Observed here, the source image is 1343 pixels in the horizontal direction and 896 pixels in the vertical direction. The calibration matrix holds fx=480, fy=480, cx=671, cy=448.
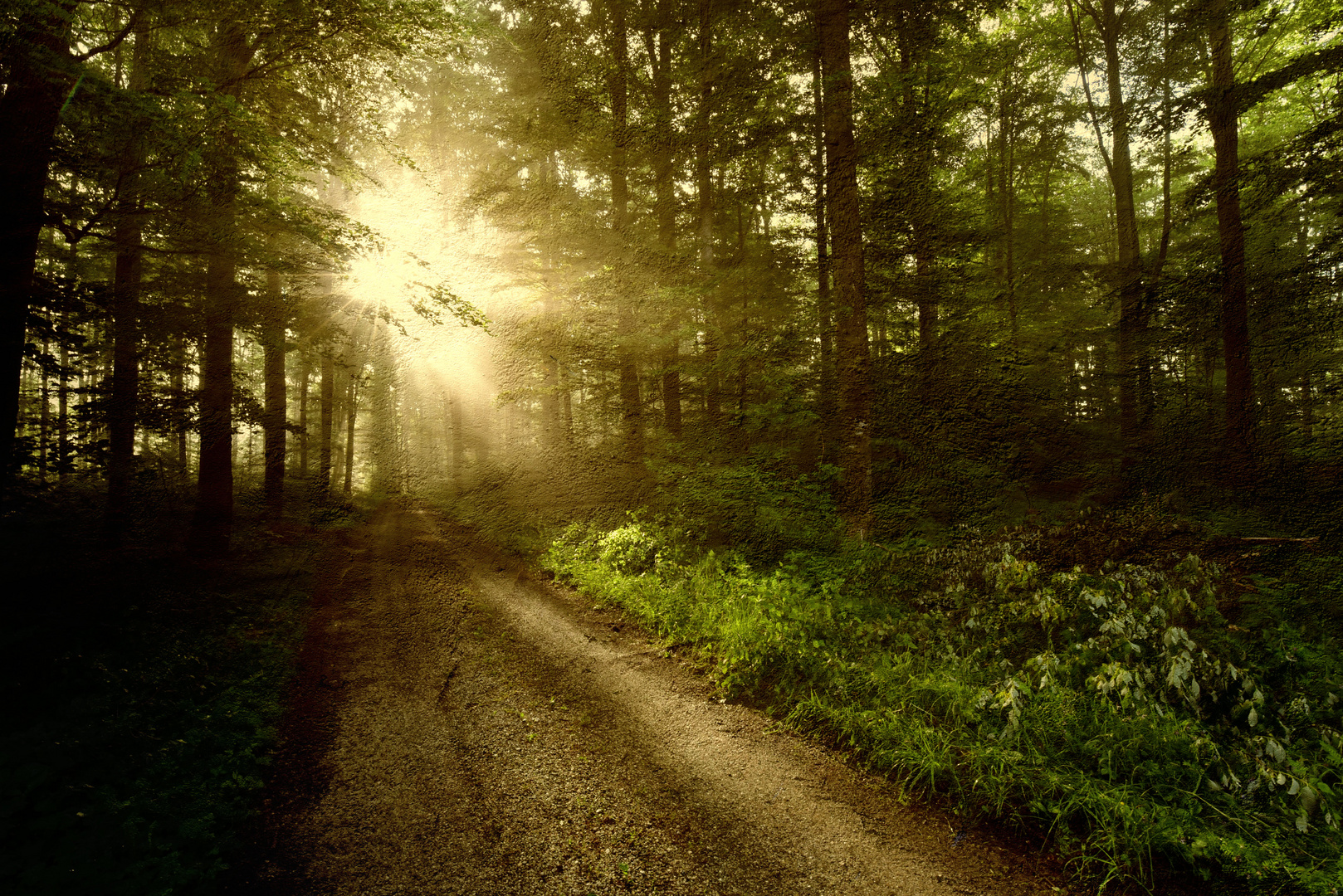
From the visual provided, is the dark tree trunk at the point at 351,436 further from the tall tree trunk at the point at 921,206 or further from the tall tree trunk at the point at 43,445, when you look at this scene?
the tall tree trunk at the point at 921,206

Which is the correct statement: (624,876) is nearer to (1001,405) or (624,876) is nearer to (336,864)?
(336,864)

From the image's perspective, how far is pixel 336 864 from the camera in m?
2.48

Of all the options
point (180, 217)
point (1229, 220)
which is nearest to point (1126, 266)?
point (1229, 220)

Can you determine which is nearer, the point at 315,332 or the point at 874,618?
the point at 874,618

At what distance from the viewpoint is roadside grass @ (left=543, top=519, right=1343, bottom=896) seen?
2469 millimetres

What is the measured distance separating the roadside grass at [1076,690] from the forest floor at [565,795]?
1.15 ft

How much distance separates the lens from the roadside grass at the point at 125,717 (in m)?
2.22

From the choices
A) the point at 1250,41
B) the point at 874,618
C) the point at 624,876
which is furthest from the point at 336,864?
the point at 1250,41

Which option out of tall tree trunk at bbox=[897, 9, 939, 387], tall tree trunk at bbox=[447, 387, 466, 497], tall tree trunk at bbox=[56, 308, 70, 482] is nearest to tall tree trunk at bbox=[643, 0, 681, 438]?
tall tree trunk at bbox=[897, 9, 939, 387]

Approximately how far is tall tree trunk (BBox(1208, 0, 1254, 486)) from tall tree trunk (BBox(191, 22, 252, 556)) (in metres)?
8.94

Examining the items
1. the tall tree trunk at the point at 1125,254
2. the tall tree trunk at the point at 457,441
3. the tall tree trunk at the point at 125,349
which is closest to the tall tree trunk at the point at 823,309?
the tall tree trunk at the point at 1125,254

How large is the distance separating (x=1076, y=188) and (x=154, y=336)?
1333cm

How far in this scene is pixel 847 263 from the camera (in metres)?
5.79

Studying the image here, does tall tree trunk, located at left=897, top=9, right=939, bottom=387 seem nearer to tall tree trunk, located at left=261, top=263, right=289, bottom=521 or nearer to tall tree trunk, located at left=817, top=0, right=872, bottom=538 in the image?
tall tree trunk, located at left=817, top=0, right=872, bottom=538
